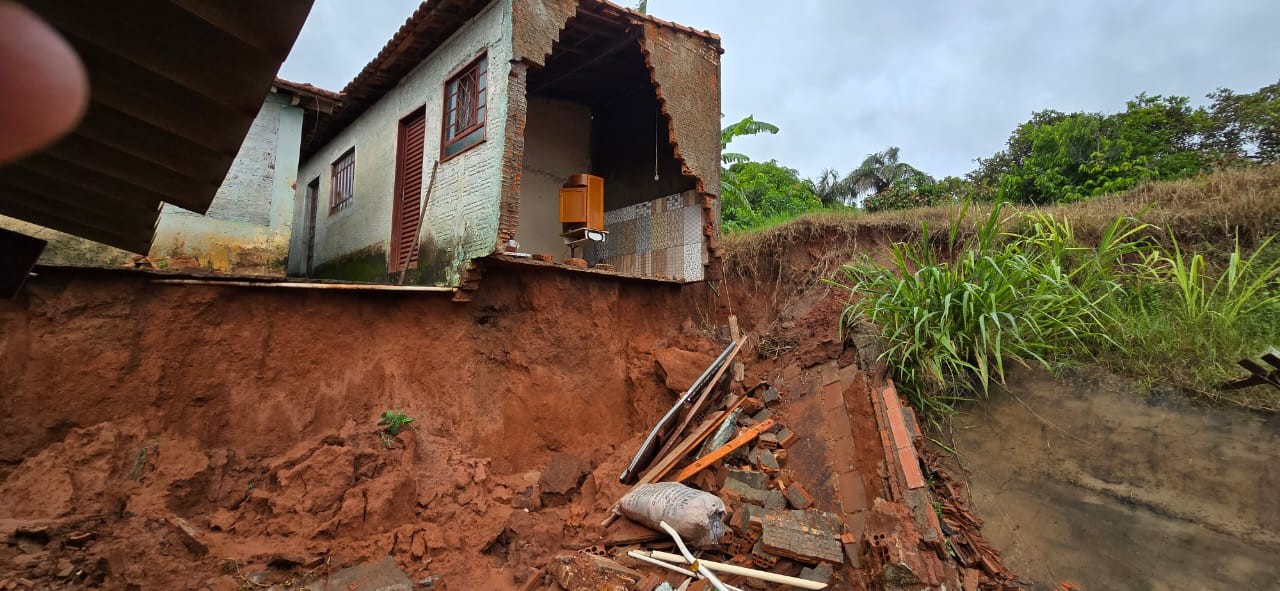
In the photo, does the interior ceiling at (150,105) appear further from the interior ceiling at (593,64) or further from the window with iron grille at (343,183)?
the window with iron grille at (343,183)

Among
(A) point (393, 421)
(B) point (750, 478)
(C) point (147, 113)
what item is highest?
(C) point (147, 113)

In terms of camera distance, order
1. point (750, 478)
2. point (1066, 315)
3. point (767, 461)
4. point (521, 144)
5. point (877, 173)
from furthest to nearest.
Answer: point (877, 173) → point (521, 144) → point (767, 461) → point (750, 478) → point (1066, 315)

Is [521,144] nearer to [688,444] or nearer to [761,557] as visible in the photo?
[688,444]

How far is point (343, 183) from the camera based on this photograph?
11.8m

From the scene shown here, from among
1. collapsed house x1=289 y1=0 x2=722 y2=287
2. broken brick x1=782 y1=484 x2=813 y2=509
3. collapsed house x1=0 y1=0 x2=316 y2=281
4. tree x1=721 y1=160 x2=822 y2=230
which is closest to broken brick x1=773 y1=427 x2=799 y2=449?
broken brick x1=782 y1=484 x2=813 y2=509

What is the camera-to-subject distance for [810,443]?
6469 millimetres

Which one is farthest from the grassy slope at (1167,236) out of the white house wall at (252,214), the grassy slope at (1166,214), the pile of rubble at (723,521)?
the white house wall at (252,214)

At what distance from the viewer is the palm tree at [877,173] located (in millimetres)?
27047

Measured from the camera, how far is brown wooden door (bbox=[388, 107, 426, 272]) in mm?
9312

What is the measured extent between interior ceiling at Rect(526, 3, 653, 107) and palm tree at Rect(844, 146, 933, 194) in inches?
755

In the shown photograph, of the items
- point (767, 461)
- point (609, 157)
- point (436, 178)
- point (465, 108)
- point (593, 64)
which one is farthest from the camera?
point (609, 157)

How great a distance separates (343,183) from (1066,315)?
1148cm

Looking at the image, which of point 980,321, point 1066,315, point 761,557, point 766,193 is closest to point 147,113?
point 761,557

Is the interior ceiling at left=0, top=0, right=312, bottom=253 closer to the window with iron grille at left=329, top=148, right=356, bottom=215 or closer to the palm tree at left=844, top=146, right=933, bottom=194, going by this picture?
the window with iron grille at left=329, top=148, right=356, bottom=215
